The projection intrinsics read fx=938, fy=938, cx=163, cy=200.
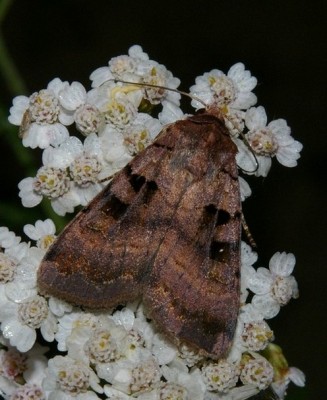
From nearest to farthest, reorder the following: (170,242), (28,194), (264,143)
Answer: (170,242), (28,194), (264,143)

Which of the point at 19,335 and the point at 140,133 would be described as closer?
the point at 19,335

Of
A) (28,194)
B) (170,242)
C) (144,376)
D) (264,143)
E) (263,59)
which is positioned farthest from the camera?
(263,59)

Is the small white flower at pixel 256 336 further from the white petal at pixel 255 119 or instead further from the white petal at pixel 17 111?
the white petal at pixel 17 111

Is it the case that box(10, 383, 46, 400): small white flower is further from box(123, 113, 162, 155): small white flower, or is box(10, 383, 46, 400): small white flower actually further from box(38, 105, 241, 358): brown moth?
box(123, 113, 162, 155): small white flower

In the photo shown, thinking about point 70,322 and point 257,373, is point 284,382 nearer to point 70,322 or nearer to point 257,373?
point 257,373

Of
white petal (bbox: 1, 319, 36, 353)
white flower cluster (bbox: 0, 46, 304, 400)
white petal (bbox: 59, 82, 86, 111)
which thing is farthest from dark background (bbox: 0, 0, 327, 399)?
white petal (bbox: 1, 319, 36, 353)

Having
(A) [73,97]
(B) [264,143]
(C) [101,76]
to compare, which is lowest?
(A) [73,97]

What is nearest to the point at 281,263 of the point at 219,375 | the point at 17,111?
the point at 219,375

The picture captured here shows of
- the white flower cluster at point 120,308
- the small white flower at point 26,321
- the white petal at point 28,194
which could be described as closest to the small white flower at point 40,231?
the white flower cluster at point 120,308
